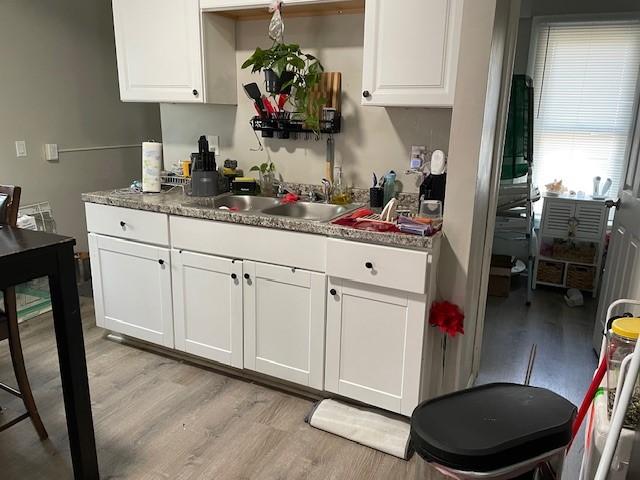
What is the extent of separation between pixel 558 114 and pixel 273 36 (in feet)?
8.74

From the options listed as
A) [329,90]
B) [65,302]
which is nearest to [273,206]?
[329,90]

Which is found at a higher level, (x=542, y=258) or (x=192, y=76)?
(x=192, y=76)

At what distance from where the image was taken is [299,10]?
2498 mm

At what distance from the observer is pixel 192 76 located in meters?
2.62

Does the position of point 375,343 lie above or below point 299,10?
below

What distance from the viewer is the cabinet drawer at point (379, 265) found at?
6.19 ft

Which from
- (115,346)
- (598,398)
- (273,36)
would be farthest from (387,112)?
(115,346)

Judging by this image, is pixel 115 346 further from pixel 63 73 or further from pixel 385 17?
pixel 385 17

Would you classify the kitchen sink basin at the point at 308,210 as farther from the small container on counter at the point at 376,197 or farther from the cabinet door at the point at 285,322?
the cabinet door at the point at 285,322

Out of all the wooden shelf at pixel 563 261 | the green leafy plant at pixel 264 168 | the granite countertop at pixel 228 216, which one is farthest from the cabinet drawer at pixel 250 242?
the wooden shelf at pixel 563 261

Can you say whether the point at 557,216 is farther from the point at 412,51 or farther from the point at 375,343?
the point at 375,343

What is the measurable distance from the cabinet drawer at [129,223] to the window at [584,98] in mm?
3141

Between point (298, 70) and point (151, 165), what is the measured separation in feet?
3.15

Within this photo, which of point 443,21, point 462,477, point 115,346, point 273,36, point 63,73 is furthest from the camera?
point 63,73
